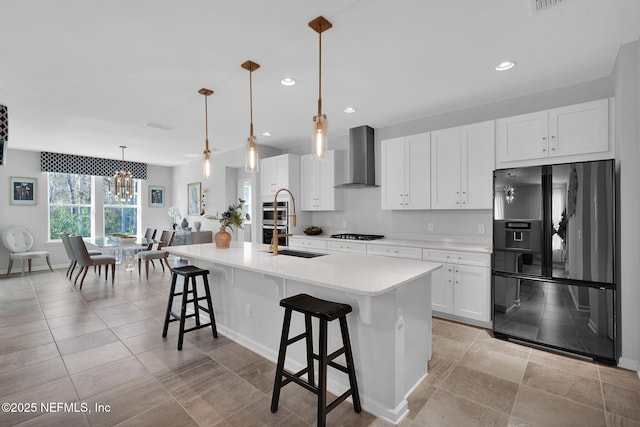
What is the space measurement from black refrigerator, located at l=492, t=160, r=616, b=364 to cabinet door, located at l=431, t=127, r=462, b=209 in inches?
23.6

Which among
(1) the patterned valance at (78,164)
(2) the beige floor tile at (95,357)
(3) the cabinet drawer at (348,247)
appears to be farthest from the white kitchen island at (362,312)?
(1) the patterned valance at (78,164)

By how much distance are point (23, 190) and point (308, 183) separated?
6135mm

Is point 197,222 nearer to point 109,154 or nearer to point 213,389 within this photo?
point 109,154

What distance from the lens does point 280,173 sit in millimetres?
5465

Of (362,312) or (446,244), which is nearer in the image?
(362,312)

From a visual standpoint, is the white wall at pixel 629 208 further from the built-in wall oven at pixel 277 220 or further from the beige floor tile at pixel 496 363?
the built-in wall oven at pixel 277 220

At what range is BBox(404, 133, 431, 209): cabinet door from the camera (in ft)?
12.8

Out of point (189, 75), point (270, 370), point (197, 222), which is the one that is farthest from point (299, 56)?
point (197, 222)

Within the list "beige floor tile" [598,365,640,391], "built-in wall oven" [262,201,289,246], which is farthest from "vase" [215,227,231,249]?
"beige floor tile" [598,365,640,391]

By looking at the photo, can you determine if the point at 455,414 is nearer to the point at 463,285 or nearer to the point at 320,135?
the point at 463,285

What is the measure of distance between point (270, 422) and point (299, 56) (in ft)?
8.84

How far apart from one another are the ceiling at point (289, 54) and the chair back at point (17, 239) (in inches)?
129

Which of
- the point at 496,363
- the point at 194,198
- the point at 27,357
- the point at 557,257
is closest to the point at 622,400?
the point at 496,363

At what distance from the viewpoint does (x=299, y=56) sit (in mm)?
2584
